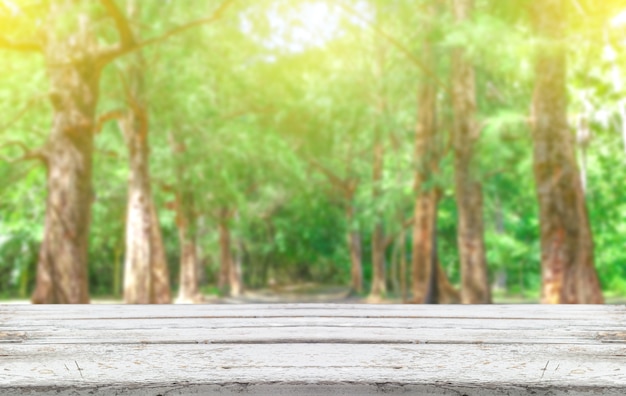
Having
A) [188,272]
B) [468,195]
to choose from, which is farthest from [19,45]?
[188,272]

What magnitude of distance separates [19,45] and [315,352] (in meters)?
12.0

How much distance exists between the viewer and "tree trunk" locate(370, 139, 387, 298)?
31359mm

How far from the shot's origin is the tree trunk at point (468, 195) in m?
18.6

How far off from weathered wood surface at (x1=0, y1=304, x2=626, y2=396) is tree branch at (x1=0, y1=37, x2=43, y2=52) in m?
10.2

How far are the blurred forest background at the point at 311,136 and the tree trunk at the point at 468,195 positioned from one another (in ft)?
0.15

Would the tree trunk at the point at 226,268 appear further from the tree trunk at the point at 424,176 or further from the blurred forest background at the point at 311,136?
the tree trunk at the point at 424,176

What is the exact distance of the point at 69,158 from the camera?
13.3m

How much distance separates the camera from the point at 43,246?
43.0 ft

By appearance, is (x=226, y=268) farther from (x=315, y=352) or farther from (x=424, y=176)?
(x=315, y=352)

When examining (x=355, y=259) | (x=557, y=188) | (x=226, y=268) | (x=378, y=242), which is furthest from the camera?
(x=355, y=259)

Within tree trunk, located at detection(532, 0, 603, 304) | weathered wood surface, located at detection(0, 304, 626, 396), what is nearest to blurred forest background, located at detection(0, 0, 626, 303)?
tree trunk, located at detection(532, 0, 603, 304)

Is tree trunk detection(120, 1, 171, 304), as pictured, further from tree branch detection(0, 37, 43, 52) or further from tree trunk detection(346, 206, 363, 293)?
tree trunk detection(346, 206, 363, 293)

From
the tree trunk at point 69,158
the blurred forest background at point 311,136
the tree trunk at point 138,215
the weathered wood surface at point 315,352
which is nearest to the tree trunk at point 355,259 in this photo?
the blurred forest background at point 311,136

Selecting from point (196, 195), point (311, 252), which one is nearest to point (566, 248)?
point (196, 195)
